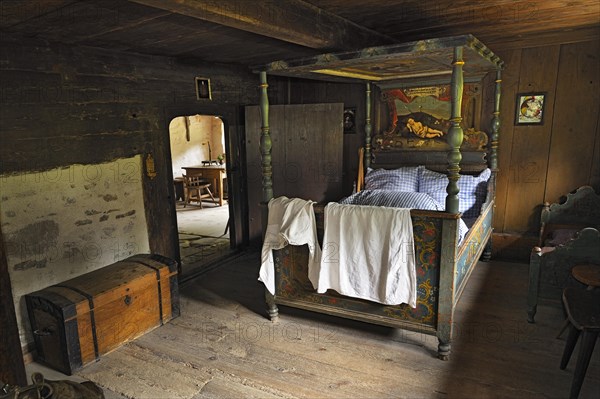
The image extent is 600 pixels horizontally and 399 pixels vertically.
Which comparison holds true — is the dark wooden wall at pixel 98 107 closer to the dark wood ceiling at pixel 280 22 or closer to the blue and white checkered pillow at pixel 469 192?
the dark wood ceiling at pixel 280 22

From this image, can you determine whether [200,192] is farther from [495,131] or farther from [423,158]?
[495,131]

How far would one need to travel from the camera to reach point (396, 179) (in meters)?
4.57

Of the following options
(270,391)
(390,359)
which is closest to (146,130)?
(270,391)

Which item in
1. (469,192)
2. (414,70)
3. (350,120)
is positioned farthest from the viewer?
(350,120)

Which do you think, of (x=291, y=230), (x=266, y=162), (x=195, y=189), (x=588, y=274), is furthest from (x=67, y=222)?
(x=195, y=189)

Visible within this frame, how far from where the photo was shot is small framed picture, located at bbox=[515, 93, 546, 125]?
14.1ft

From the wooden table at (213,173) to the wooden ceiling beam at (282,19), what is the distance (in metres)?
5.71

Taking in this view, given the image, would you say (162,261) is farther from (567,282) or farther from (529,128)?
(529,128)

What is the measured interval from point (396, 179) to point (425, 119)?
81cm

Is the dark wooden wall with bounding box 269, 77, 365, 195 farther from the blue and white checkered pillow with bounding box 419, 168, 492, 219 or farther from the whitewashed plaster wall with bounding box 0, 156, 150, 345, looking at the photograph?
the whitewashed plaster wall with bounding box 0, 156, 150, 345

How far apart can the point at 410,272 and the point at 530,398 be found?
0.99 m

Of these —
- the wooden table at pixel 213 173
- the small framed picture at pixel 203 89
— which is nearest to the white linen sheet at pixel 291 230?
the small framed picture at pixel 203 89

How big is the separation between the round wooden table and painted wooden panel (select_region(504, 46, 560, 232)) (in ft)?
5.24

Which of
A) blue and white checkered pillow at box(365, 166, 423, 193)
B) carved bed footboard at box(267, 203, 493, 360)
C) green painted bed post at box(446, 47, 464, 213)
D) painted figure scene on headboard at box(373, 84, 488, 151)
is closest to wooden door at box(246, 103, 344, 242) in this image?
blue and white checkered pillow at box(365, 166, 423, 193)
